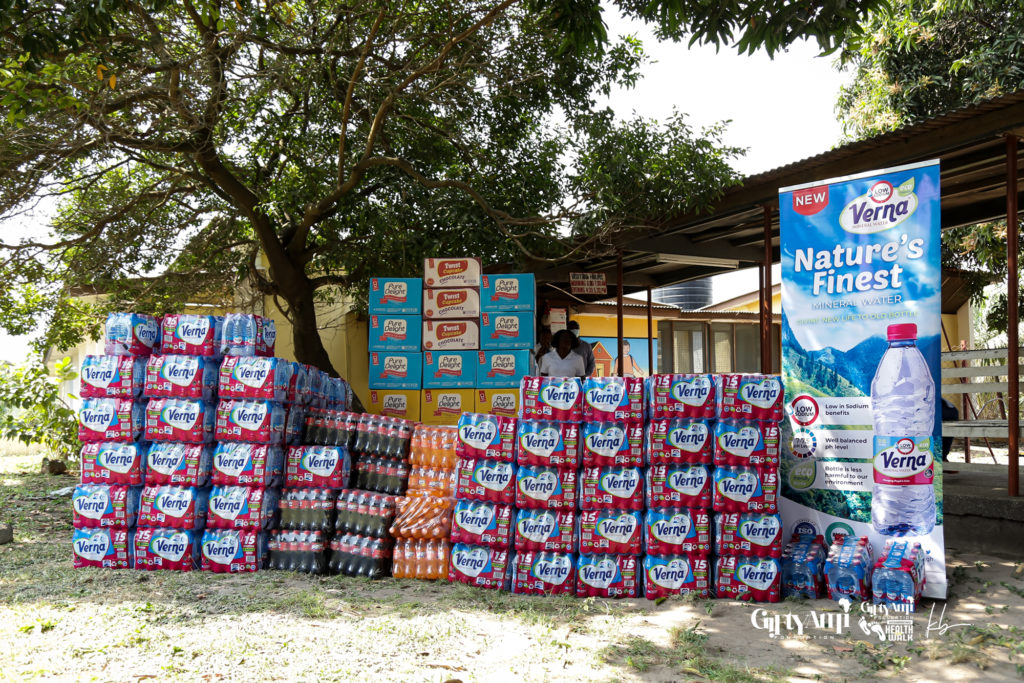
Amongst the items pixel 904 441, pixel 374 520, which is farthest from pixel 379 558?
pixel 904 441

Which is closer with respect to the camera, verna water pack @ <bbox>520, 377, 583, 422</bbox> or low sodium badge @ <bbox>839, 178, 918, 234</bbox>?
low sodium badge @ <bbox>839, 178, 918, 234</bbox>

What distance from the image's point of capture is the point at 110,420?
22.1ft

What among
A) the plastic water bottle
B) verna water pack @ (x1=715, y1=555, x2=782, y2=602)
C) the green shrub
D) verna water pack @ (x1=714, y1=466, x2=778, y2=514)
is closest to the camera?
the plastic water bottle

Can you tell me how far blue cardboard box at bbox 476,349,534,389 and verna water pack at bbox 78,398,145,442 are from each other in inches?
129

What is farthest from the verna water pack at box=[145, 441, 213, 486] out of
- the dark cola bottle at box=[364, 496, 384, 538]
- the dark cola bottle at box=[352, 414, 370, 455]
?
the dark cola bottle at box=[364, 496, 384, 538]

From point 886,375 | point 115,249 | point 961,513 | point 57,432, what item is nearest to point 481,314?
point 886,375

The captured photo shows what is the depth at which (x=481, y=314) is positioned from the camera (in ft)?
27.0

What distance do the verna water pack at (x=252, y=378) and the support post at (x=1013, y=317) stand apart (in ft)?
19.6

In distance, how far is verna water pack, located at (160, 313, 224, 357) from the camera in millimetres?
6840

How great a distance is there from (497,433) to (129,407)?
3270 millimetres

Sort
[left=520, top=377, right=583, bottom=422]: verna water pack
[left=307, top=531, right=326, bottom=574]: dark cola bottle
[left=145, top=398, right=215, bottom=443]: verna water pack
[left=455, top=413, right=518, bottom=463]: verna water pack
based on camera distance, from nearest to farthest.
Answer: [left=520, top=377, right=583, bottom=422]: verna water pack
[left=455, top=413, right=518, bottom=463]: verna water pack
[left=307, top=531, right=326, bottom=574]: dark cola bottle
[left=145, top=398, right=215, bottom=443]: verna water pack

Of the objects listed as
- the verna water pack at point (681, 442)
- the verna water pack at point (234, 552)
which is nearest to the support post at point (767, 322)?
the verna water pack at point (681, 442)

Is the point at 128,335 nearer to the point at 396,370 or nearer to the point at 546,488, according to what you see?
the point at 396,370

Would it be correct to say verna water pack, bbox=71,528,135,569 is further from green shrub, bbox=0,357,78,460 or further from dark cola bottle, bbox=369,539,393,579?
green shrub, bbox=0,357,78,460
